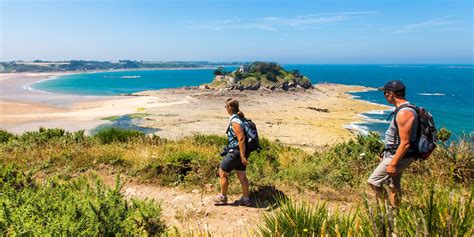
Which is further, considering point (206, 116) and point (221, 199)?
point (206, 116)

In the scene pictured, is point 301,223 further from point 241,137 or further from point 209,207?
point 209,207

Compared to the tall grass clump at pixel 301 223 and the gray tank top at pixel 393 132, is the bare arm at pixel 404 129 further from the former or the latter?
the tall grass clump at pixel 301 223

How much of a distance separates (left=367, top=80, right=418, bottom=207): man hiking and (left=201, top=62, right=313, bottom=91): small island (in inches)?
2649

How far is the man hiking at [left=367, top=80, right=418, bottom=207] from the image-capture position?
4.10m

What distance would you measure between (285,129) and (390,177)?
29.5m

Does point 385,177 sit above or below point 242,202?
above

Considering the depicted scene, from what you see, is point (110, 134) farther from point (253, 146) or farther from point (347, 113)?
point (347, 113)

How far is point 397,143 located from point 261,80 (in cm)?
7323

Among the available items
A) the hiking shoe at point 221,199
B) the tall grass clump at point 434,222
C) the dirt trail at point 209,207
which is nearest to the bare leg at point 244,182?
the dirt trail at point 209,207

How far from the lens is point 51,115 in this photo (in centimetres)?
4125

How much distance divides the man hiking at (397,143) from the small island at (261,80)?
67.3 metres

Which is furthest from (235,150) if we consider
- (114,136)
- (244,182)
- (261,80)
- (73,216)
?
(261,80)

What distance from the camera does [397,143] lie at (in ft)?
14.3

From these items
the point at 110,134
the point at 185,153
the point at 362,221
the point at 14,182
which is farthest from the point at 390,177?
the point at 110,134
